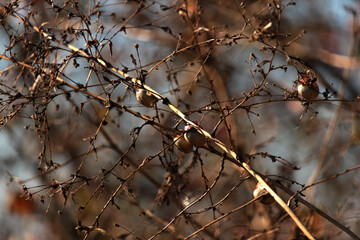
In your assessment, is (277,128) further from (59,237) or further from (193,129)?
(193,129)

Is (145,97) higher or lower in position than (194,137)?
higher

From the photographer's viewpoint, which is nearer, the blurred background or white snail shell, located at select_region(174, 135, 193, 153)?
white snail shell, located at select_region(174, 135, 193, 153)

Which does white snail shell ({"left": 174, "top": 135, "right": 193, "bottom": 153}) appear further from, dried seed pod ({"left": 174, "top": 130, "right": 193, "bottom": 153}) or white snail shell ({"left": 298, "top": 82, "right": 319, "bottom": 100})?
white snail shell ({"left": 298, "top": 82, "right": 319, "bottom": 100})

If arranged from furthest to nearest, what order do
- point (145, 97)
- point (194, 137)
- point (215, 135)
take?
1. point (215, 135)
2. point (145, 97)
3. point (194, 137)

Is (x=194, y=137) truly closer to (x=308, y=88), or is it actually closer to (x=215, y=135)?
(x=308, y=88)

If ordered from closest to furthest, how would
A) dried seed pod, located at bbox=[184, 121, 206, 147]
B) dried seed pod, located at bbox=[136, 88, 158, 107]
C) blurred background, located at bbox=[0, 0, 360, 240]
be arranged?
1. dried seed pod, located at bbox=[184, 121, 206, 147]
2. dried seed pod, located at bbox=[136, 88, 158, 107]
3. blurred background, located at bbox=[0, 0, 360, 240]

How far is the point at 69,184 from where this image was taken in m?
1.93

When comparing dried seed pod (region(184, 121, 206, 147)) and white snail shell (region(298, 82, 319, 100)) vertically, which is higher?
white snail shell (region(298, 82, 319, 100))

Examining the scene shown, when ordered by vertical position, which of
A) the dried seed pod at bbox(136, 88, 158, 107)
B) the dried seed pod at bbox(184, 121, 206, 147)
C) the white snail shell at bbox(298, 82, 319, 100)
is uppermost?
the dried seed pod at bbox(136, 88, 158, 107)

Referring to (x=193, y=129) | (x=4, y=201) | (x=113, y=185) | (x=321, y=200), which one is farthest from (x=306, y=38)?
(x=4, y=201)

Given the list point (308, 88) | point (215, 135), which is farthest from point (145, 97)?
point (215, 135)

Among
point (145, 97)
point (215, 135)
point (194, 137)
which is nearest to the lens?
point (194, 137)

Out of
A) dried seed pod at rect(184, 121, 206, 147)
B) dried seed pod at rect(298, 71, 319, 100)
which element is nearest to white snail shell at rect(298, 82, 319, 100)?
dried seed pod at rect(298, 71, 319, 100)

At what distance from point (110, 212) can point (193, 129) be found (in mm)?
2668
